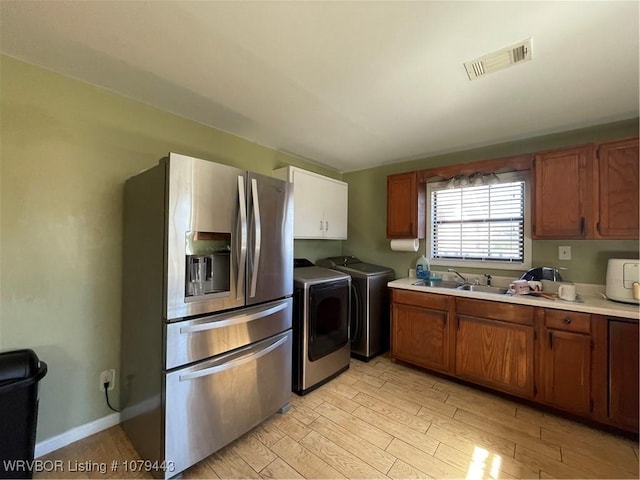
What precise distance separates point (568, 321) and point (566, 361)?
30 centimetres

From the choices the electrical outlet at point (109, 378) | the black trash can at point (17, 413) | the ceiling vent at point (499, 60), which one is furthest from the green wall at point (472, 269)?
the black trash can at point (17, 413)

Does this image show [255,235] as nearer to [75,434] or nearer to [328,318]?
[328,318]

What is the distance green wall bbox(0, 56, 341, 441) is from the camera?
60.0 inches

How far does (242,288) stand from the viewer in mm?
1687

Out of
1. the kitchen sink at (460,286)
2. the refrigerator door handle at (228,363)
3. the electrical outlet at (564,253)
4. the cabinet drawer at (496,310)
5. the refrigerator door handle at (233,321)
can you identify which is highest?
the electrical outlet at (564,253)

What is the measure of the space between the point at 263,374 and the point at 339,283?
1103mm

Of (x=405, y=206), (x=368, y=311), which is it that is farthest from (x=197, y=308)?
(x=405, y=206)

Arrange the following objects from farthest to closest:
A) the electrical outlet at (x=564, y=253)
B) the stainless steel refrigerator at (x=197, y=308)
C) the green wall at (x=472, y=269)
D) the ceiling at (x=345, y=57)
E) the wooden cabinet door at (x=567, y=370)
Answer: the electrical outlet at (x=564, y=253), the green wall at (x=472, y=269), the wooden cabinet door at (x=567, y=370), the stainless steel refrigerator at (x=197, y=308), the ceiling at (x=345, y=57)

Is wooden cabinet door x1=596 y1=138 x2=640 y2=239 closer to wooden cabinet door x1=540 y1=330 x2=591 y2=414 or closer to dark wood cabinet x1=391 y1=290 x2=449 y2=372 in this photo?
wooden cabinet door x1=540 y1=330 x2=591 y2=414

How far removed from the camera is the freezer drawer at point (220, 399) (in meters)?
1.41

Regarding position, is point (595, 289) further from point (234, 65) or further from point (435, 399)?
point (234, 65)

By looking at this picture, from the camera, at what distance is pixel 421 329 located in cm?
265

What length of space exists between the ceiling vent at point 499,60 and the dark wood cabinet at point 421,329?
1852 mm

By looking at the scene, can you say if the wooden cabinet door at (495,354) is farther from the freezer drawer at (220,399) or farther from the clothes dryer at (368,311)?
the freezer drawer at (220,399)
